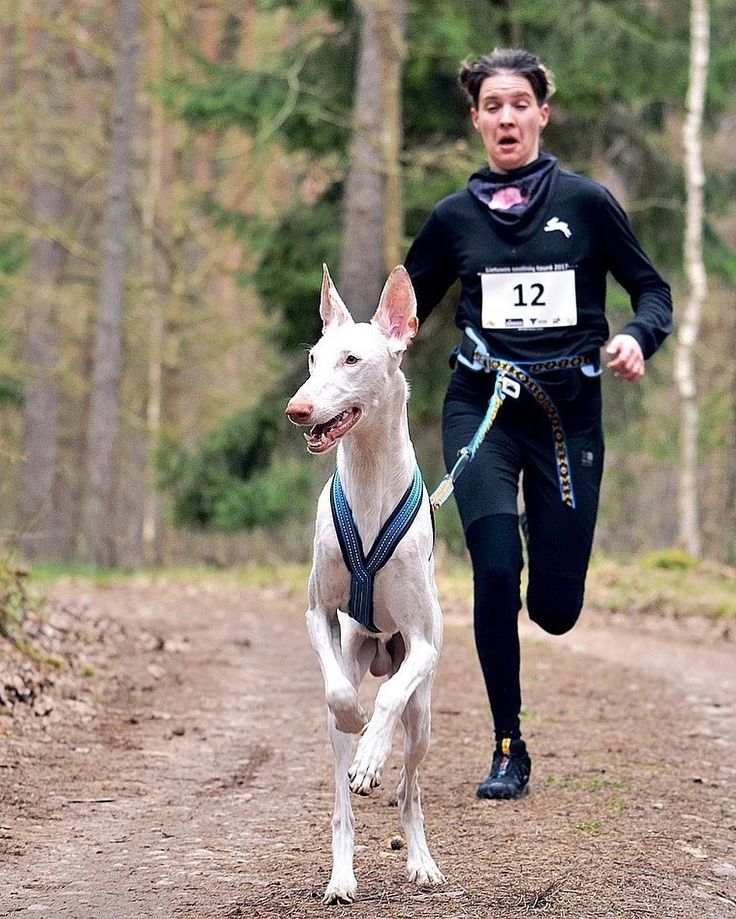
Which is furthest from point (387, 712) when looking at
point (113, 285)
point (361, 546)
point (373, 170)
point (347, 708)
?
point (113, 285)

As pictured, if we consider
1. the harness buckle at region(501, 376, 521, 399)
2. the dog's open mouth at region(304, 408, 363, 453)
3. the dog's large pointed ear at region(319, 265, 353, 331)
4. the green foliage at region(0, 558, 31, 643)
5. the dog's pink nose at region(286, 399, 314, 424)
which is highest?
the dog's large pointed ear at region(319, 265, 353, 331)

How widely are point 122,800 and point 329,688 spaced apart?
1.82 meters

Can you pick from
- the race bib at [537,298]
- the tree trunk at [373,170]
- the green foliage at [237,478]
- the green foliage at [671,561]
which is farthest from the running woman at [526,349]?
the green foliage at [237,478]

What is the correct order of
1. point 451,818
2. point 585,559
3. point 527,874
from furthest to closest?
point 585,559 → point 451,818 → point 527,874

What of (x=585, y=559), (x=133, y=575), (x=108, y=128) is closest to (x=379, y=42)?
(x=133, y=575)

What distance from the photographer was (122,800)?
5.44m

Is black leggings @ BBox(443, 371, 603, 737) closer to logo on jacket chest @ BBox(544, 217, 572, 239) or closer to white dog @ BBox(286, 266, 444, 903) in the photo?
logo on jacket chest @ BBox(544, 217, 572, 239)

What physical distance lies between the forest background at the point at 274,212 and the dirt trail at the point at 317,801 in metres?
5.31

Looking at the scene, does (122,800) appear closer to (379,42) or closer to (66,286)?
(379,42)

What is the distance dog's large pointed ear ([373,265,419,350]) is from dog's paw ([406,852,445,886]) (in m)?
1.54

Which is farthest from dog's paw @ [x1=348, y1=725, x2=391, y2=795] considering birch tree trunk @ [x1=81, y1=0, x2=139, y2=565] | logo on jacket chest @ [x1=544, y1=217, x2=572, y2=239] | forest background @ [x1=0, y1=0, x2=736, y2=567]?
birch tree trunk @ [x1=81, y1=0, x2=139, y2=565]

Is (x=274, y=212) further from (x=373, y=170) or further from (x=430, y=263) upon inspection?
(x=430, y=263)

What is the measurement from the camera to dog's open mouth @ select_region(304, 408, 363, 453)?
12.9 feet

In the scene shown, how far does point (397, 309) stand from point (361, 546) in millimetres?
728
